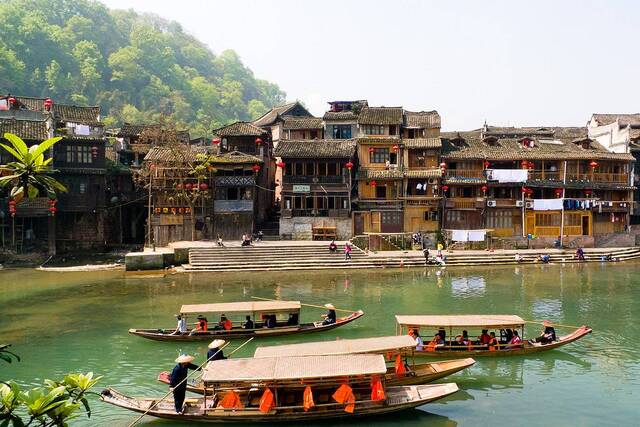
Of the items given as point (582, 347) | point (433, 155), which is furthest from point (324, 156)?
point (582, 347)

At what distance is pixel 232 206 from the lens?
45.2 metres

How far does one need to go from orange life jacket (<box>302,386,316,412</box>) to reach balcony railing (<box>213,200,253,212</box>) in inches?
1282

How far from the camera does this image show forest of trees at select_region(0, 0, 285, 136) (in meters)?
77.6

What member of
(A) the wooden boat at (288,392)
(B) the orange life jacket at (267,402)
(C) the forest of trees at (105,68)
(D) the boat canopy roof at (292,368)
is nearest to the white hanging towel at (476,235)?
(A) the wooden boat at (288,392)

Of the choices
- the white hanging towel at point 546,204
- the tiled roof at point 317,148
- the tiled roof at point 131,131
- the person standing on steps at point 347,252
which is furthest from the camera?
the tiled roof at point 131,131

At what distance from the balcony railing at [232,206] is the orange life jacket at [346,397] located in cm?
3261

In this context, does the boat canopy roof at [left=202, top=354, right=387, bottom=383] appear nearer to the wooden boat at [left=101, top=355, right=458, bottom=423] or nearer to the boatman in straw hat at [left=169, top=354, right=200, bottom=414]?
the wooden boat at [left=101, top=355, right=458, bottom=423]

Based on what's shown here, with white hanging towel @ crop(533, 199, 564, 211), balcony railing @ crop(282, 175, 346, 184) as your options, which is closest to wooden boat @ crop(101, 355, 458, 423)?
balcony railing @ crop(282, 175, 346, 184)

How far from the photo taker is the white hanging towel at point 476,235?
1775 inches

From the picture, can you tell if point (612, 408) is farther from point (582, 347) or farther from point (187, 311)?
point (187, 311)

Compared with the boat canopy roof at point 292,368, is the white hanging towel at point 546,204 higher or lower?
higher

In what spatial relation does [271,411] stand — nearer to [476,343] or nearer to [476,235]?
[476,343]

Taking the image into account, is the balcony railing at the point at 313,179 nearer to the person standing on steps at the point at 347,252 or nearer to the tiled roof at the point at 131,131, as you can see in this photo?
the person standing on steps at the point at 347,252

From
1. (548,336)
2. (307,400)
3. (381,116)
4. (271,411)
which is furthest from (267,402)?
(381,116)
